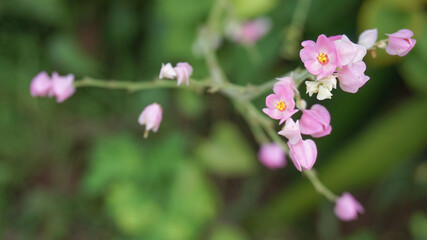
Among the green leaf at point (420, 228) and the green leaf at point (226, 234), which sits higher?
the green leaf at point (226, 234)

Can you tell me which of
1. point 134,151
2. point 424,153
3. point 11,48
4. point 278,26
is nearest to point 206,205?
point 134,151

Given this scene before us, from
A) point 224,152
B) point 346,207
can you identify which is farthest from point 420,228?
point 224,152

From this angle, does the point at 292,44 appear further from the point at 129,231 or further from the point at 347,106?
the point at 129,231

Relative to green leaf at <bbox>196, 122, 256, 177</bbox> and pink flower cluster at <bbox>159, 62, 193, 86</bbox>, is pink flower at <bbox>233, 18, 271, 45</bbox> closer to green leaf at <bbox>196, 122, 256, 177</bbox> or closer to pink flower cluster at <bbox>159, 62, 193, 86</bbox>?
green leaf at <bbox>196, 122, 256, 177</bbox>

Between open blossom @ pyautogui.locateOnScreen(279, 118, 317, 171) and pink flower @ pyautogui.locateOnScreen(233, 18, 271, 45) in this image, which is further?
pink flower @ pyautogui.locateOnScreen(233, 18, 271, 45)

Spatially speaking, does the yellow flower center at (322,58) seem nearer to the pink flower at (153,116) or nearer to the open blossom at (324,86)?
the open blossom at (324,86)

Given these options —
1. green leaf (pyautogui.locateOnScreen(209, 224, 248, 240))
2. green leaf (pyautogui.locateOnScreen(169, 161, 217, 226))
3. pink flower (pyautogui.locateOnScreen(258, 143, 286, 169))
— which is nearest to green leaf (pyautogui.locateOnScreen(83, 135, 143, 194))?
green leaf (pyautogui.locateOnScreen(169, 161, 217, 226))

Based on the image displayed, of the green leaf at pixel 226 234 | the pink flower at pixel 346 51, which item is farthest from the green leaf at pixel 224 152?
the pink flower at pixel 346 51
